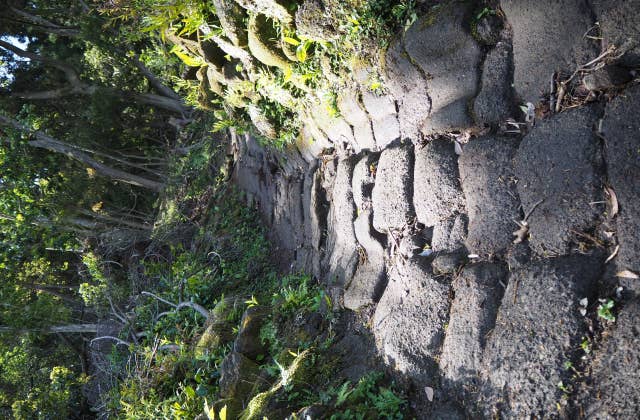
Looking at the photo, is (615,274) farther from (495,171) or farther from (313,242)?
(313,242)

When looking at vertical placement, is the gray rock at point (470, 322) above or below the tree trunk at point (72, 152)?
below

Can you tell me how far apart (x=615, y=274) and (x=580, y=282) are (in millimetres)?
132

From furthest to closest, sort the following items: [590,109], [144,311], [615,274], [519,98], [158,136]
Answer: [158,136], [144,311], [519,98], [590,109], [615,274]

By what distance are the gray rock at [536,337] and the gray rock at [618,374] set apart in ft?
0.33

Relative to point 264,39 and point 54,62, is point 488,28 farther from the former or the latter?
point 54,62

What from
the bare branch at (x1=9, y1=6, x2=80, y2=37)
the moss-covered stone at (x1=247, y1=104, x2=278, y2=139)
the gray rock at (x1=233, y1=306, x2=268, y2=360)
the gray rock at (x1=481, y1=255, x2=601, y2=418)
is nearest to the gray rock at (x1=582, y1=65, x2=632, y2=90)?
the gray rock at (x1=481, y1=255, x2=601, y2=418)

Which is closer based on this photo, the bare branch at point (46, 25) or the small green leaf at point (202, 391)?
the small green leaf at point (202, 391)

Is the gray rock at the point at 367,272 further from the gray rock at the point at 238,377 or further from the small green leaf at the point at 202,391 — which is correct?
the small green leaf at the point at 202,391

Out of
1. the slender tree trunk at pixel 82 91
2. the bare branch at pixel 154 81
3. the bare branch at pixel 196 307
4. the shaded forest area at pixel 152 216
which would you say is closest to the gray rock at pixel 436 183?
the shaded forest area at pixel 152 216

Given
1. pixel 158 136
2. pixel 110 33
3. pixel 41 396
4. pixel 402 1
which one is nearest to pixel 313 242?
pixel 402 1

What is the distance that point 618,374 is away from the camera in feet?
5.82

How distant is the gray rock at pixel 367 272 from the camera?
11.1 ft

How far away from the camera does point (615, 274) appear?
1.91 m

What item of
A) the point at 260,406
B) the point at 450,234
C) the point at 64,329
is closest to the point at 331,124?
the point at 450,234
